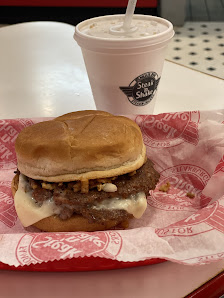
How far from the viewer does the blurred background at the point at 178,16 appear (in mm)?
3045

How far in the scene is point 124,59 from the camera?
1.38 m

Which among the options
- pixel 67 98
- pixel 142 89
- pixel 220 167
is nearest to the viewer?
pixel 220 167

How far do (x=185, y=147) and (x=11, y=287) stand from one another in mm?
763

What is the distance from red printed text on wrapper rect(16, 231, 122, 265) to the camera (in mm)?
878

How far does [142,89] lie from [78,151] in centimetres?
49

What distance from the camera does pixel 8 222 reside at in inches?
47.6

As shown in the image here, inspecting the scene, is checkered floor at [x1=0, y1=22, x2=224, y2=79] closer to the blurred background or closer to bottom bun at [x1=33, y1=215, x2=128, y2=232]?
the blurred background

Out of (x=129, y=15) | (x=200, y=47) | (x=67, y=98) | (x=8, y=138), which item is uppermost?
(x=129, y=15)

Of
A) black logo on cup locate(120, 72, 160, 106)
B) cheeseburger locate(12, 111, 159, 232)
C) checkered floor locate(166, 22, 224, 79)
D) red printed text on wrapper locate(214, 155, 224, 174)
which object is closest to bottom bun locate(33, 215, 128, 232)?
cheeseburger locate(12, 111, 159, 232)

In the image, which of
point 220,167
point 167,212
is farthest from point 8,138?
point 220,167

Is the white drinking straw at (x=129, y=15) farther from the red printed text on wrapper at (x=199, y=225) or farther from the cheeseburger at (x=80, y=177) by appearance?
the red printed text on wrapper at (x=199, y=225)

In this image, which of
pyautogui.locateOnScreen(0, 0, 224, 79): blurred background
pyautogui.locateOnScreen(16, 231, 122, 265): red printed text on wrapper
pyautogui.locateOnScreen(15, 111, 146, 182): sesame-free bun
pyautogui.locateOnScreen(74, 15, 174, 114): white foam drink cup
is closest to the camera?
pyautogui.locateOnScreen(16, 231, 122, 265): red printed text on wrapper

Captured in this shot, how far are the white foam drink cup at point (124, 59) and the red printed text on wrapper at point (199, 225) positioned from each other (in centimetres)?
62

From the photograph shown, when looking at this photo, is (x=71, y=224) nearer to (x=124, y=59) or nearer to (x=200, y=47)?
(x=124, y=59)
